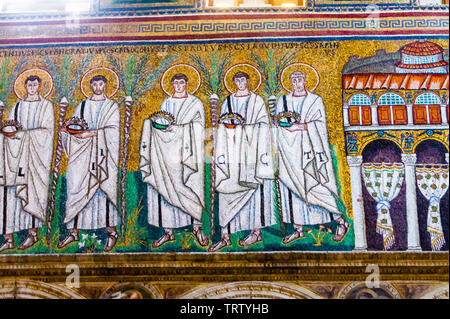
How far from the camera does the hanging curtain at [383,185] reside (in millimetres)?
6508

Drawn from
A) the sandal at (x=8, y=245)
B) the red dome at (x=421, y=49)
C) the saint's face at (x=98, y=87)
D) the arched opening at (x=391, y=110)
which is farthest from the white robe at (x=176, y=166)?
the red dome at (x=421, y=49)

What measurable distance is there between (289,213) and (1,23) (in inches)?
190

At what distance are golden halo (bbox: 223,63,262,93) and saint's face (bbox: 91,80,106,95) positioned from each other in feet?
5.45

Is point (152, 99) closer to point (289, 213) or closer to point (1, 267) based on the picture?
point (289, 213)

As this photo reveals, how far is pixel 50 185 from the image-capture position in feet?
22.2

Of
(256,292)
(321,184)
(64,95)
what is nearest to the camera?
(256,292)

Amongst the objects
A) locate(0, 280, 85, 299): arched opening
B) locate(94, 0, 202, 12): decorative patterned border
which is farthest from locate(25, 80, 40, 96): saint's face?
locate(0, 280, 85, 299): arched opening

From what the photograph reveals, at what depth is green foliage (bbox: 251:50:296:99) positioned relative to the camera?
7.04 metres

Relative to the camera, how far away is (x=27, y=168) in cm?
684

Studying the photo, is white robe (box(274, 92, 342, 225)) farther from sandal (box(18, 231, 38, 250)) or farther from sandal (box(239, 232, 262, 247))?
sandal (box(18, 231, 38, 250))

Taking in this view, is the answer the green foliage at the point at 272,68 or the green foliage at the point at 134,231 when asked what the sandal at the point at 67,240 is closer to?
the green foliage at the point at 134,231

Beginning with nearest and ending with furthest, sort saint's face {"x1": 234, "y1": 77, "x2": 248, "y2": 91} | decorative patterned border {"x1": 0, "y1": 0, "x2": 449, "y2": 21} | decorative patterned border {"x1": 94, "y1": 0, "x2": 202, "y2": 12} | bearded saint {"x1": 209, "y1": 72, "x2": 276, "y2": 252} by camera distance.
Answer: bearded saint {"x1": 209, "y1": 72, "x2": 276, "y2": 252}, saint's face {"x1": 234, "y1": 77, "x2": 248, "y2": 91}, decorative patterned border {"x1": 0, "y1": 0, "x2": 449, "y2": 21}, decorative patterned border {"x1": 94, "y1": 0, "x2": 202, "y2": 12}

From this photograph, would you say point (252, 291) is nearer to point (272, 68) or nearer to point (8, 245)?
point (272, 68)

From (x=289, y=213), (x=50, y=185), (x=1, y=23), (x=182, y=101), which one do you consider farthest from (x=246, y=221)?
(x=1, y=23)
